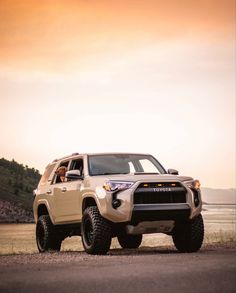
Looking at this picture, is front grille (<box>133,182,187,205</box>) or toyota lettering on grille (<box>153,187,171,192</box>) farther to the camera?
toyota lettering on grille (<box>153,187,171,192</box>)

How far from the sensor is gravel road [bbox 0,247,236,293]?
791 centimetres

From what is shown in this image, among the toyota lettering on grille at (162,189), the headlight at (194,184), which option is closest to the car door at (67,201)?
the toyota lettering on grille at (162,189)

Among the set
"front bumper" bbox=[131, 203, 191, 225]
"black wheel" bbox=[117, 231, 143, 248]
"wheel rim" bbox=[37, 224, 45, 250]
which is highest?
"front bumper" bbox=[131, 203, 191, 225]

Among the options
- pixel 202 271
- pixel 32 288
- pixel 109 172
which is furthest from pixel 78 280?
pixel 109 172

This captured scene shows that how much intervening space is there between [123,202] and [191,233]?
5.66 feet

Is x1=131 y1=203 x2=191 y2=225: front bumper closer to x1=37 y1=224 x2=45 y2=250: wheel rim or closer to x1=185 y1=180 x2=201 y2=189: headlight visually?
x1=185 y1=180 x2=201 y2=189: headlight

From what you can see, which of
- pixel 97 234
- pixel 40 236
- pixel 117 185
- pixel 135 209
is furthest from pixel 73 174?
pixel 40 236

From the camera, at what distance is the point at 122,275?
896 centimetres

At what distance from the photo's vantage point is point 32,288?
7.95 meters

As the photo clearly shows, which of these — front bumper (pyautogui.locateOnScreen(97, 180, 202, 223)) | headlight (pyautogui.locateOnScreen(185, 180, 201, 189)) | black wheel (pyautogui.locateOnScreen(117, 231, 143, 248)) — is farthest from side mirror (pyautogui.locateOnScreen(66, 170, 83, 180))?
black wheel (pyautogui.locateOnScreen(117, 231, 143, 248))

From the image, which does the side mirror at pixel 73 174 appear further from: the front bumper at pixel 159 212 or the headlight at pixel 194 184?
the headlight at pixel 194 184

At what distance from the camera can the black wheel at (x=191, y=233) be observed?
13.9m

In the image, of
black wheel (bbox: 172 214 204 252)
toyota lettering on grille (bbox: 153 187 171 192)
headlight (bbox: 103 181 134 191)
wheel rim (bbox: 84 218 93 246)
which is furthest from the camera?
black wheel (bbox: 172 214 204 252)

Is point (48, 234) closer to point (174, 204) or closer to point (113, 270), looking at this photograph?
point (174, 204)
